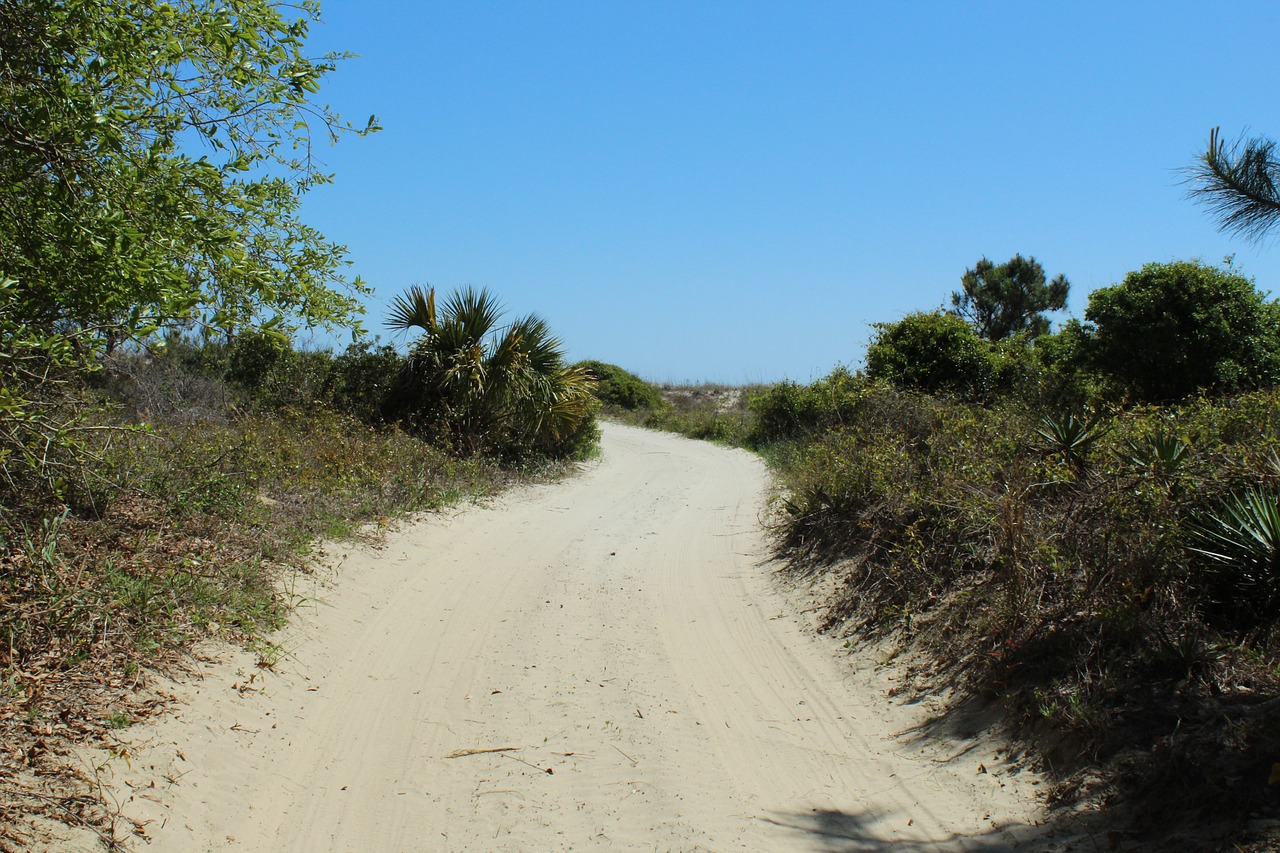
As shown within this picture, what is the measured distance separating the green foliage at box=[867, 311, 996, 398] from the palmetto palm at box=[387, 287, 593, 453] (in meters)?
6.88

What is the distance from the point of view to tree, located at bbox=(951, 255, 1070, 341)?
36.3 metres

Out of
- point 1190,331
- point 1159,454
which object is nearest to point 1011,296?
point 1190,331

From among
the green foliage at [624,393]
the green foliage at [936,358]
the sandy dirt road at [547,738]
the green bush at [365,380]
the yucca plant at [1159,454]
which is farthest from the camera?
the green foliage at [624,393]

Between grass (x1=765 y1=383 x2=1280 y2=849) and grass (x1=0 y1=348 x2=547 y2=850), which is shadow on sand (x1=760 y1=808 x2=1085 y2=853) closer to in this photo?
grass (x1=765 y1=383 x2=1280 y2=849)

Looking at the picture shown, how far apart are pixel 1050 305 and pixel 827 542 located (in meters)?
31.5

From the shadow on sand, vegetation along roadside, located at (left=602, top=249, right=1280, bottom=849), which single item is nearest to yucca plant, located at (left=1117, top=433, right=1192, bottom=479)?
vegetation along roadside, located at (left=602, top=249, right=1280, bottom=849)

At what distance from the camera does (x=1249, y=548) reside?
16.5 ft

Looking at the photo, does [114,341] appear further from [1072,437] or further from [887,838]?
[1072,437]

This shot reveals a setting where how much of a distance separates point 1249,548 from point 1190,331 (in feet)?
32.6

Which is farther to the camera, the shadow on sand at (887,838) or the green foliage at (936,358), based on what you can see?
the green foliage at (936,358)

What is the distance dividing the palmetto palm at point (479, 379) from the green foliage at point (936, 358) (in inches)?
271

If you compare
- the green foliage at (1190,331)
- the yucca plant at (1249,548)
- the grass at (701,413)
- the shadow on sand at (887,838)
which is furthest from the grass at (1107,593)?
the grass at (701,413)

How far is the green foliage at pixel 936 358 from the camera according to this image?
1784 centimetres

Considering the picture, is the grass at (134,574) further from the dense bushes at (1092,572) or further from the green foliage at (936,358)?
the green foliage at (936,358)
